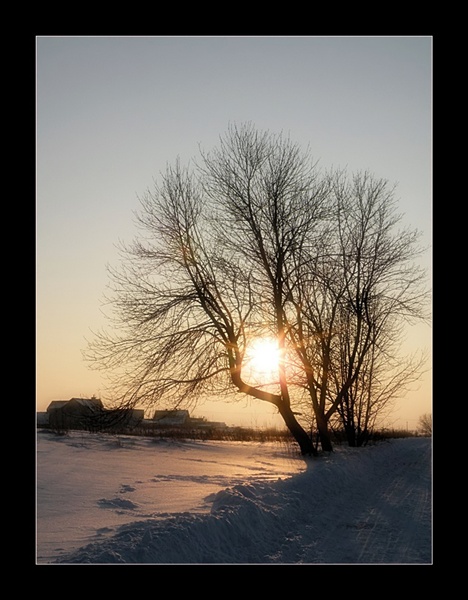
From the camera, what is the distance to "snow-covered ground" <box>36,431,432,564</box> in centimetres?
970

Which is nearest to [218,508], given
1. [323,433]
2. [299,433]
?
[299,433]

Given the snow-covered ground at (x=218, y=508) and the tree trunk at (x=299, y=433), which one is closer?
the snow-covered ground at (x=218, y=508)

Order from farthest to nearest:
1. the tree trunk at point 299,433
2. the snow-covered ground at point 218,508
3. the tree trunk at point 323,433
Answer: the tree trunk at point 323,433 < the tree trunk at point 299,433 < the snow-covered ground at point 218,508

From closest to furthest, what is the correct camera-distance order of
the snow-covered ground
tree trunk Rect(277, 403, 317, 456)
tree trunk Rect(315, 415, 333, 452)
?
the snow-covered ground < tree trunk Rect(277, 403, 317, 456) < tree trunk Rect(315, 415, 333, 452)

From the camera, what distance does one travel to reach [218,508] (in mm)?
12070

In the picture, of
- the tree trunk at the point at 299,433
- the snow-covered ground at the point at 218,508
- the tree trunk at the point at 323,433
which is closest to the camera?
the snow-covered ground at the point at 218,508

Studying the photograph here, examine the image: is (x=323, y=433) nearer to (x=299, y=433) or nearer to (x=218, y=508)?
(x=299, y=433)

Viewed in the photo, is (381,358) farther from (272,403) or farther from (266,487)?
(266,487)

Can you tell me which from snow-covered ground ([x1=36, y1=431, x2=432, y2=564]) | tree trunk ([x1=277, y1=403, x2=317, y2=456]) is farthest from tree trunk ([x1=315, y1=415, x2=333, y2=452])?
snow-covered ground ([x1=36, y1=431, x2=432, y2=564])

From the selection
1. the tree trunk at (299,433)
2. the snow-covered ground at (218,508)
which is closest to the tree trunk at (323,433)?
the tree trunk at (299,433)

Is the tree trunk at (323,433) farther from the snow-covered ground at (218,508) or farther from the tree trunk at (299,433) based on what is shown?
the snow-covered ground at (218,508)

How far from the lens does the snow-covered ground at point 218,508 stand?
382 inches

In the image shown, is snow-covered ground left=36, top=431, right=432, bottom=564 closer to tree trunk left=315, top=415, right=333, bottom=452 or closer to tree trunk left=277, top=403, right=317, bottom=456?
tree trunk left=277, top=403, right=317, bottom=456
